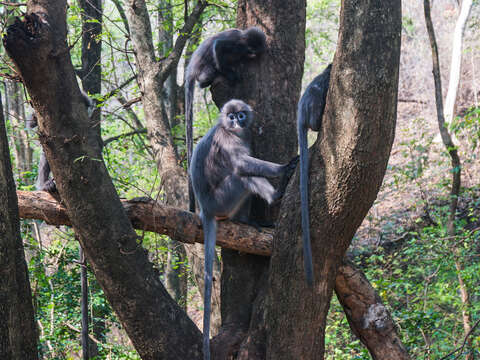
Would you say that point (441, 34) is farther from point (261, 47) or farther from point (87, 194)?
point (87, 194)

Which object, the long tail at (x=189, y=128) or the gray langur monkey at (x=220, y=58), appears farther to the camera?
the long tail at (x=189, y=128)

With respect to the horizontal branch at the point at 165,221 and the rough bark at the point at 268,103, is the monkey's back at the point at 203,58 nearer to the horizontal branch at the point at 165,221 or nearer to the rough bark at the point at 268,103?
the rough bark at the point at 268,103

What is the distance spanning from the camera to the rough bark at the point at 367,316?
3699mm

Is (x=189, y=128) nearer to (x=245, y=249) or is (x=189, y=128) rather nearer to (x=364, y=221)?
(x=245, y=249)

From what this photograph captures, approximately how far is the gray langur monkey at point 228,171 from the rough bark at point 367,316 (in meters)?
0.84

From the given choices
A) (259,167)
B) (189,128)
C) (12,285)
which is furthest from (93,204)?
(189,128)

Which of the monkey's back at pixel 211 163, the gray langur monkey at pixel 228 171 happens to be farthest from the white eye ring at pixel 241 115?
the monkey's back at pixel 211 163

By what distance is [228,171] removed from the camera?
4.57 m

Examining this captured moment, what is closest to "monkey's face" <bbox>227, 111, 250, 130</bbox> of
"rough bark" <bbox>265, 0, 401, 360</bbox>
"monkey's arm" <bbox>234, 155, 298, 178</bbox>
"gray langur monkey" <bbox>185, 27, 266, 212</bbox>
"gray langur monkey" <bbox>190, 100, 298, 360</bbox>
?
"gray langur monkey" <bbox>190, 100, 298, 360</bbox>

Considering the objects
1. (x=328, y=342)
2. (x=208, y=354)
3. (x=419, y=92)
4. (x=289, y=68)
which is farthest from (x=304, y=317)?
(x=419, y=92)

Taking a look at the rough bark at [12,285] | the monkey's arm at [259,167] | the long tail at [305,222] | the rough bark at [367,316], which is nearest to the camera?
the rough bark at [12,285]

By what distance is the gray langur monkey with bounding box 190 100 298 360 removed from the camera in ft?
13.1

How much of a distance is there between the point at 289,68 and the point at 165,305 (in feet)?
6.95

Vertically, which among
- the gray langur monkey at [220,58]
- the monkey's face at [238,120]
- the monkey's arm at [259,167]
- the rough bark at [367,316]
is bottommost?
the rough bark at [367,316]
